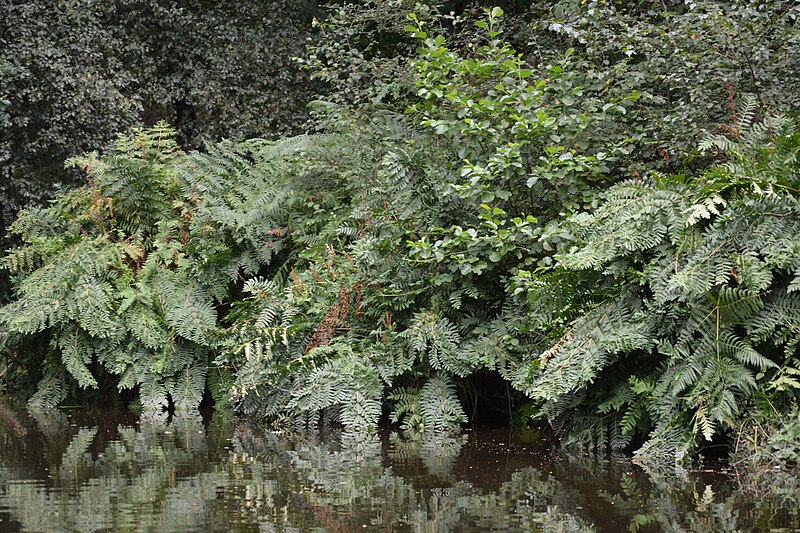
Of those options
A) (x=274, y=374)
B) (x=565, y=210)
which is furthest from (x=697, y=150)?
(x=274, y=374)

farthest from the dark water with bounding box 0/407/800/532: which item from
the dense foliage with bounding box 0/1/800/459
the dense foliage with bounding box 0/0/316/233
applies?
the dense foliage with bounding box 0/0/316/233

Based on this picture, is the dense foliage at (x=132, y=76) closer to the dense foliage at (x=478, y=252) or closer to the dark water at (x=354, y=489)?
the dense foliage at (x=478, y=252)

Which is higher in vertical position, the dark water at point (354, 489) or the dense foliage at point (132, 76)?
the dense foliage at point (132, 76)

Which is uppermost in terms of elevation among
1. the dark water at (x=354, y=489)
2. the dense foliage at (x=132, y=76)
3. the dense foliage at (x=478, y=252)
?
the dense foliage at (x=132, y=76)

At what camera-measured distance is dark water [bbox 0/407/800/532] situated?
4008 mm

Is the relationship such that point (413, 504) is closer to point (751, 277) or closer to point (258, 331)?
point (751, 277)

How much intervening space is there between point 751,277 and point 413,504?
2.20 meters

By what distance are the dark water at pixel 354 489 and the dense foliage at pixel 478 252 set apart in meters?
0.44

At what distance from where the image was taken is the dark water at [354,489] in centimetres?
401

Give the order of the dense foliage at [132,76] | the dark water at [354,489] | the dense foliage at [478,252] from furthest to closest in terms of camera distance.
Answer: the dense foliage at [132,76]
the dense foliage at [478,252]
the dark water at [354,489]

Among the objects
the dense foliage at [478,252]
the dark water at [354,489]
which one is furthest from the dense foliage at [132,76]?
the dark water at [354,489]

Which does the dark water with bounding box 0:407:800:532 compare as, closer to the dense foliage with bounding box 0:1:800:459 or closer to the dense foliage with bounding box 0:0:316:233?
the dense foliage with bounding box 0:1:800:459

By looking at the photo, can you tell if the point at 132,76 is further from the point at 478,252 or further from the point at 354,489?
the point at 354,489

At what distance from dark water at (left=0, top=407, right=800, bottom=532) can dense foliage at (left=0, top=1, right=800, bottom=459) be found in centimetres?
44
